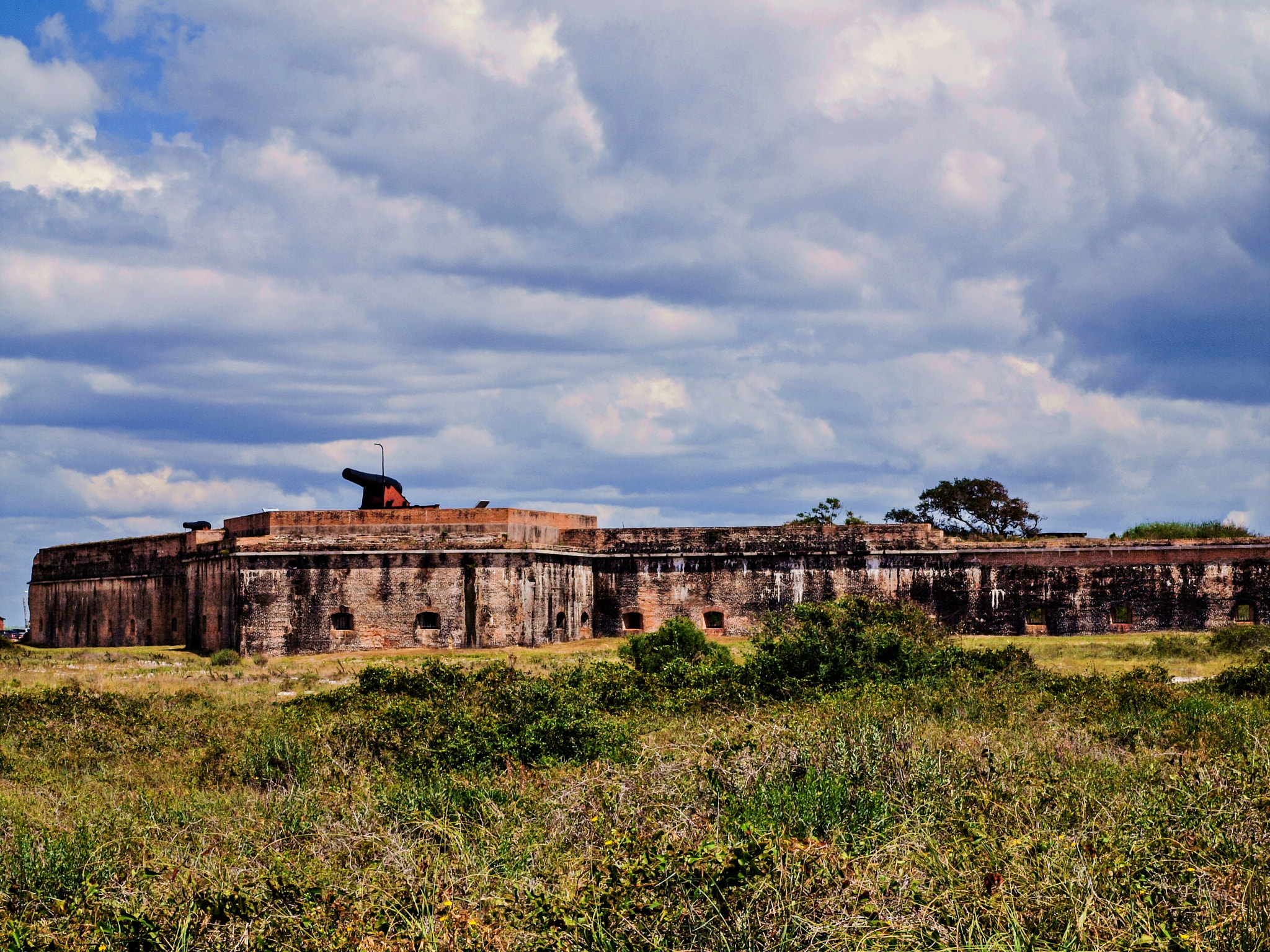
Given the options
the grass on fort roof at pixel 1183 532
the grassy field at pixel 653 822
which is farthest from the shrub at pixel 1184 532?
the grassy field at pixel 653 822

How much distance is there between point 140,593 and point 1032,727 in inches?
1032

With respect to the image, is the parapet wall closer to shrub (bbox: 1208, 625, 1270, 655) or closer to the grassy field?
the grassy field

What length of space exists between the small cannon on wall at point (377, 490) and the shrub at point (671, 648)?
8.67 metres

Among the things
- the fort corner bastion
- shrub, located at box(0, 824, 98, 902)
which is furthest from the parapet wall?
shrub, located at box(0, 824, 98, 902)

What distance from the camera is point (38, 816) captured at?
8.12 meters

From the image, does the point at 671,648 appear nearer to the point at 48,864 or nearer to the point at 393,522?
the point at 393,522

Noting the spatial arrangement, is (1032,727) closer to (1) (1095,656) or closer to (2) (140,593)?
(1) (1095,656)

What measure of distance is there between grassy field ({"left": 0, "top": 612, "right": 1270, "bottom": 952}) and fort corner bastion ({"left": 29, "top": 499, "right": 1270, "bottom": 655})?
39.8 feet

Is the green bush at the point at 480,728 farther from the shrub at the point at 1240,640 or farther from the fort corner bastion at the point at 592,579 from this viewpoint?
the shrub at the point at 1240,640

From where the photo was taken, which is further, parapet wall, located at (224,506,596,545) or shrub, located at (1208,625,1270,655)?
parapet wall, located at (224,506,596,545)

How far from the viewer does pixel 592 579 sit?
2886cm

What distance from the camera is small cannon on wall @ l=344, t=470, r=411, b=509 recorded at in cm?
2822

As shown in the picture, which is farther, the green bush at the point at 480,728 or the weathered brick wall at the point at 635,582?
the weathered brick wall at the point at 635,582

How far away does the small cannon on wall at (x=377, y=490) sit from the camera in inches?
1111
